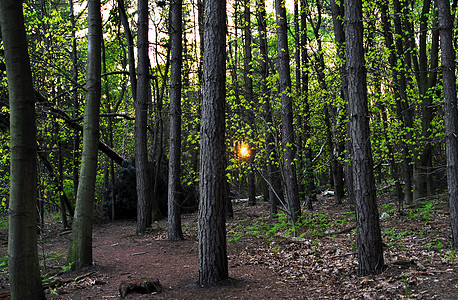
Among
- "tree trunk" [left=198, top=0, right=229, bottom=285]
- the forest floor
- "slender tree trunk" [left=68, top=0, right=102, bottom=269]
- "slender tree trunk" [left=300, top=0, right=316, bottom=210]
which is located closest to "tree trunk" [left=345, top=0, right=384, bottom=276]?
the forest floor

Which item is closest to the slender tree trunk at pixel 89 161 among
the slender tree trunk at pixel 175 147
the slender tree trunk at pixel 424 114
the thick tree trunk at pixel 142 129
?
the slender tree trunk at pixel 175 147

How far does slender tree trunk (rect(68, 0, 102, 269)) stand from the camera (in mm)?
6793

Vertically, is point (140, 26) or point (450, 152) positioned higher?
point (140, 26)

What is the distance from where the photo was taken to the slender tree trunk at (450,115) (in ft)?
20.9

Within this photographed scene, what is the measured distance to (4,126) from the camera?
8406mm

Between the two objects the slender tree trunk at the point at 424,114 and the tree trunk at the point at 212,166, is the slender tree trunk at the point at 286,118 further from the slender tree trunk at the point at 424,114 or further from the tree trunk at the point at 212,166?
the tree trunk at the point at 212,166

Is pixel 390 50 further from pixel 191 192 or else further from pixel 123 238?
pixel 191 192

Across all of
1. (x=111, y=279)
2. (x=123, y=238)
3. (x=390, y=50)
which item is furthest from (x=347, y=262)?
(x=123, y=238)

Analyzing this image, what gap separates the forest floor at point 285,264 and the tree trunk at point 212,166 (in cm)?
41

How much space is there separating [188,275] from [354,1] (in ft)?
19.2

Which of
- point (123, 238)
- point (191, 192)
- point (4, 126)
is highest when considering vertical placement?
point (4, 126)

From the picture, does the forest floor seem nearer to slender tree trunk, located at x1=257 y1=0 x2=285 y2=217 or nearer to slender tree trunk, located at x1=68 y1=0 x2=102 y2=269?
slender tree trunk, located at x1=68 y1=0 x2=102 y2=269

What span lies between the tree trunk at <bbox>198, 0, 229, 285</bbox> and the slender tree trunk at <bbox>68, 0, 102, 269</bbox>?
8.72 ft

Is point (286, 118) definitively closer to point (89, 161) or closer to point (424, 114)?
point (424, 114)
